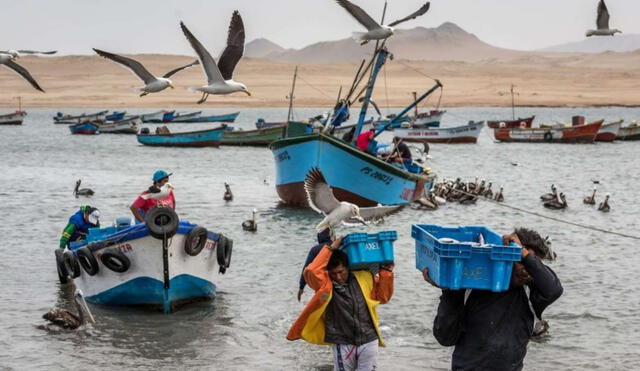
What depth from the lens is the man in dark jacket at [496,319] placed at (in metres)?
5.93

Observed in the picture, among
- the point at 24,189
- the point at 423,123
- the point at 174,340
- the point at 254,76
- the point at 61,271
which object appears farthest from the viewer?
the point at 254,76

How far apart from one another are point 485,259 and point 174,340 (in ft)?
21.5

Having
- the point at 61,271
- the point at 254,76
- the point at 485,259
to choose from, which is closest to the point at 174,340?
the point at 61,271

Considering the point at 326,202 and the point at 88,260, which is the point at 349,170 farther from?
the point at 326,202

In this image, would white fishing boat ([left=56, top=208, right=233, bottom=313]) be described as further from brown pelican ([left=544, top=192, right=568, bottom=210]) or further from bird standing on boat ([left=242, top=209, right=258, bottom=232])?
brown pelican ([left=544, top=192, right=568, bottom=210])

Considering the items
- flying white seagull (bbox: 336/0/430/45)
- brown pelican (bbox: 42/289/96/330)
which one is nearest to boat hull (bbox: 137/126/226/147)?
flying white seagull (bbox: 336/0/430/45)

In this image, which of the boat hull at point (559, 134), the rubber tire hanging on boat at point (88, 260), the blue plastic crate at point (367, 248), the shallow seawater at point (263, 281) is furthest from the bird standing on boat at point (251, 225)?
the boat hull at point (559, 134)

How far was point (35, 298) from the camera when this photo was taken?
13945 mm

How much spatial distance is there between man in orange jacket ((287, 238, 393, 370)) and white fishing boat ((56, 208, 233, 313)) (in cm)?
489

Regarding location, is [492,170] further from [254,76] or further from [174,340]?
[254,76]

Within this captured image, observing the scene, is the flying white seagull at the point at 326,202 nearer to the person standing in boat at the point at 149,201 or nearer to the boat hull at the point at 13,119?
the person standing in boat at the point at 149,201

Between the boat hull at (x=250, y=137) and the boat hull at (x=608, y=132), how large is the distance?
763 inches

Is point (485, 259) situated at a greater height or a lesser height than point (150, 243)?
greater

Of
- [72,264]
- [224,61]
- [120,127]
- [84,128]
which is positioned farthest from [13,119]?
[72,264]
